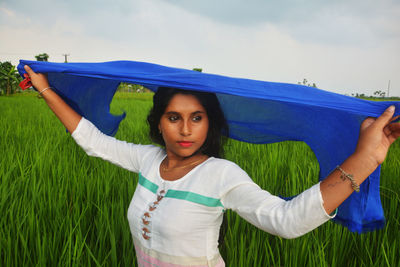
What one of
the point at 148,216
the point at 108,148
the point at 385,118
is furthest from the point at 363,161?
the point at 108,148

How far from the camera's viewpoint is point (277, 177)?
2.01m

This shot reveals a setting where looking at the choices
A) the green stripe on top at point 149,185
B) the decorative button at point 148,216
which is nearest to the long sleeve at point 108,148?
the green stripe on top at point 149,185

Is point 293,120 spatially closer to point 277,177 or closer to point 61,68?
point 61,68

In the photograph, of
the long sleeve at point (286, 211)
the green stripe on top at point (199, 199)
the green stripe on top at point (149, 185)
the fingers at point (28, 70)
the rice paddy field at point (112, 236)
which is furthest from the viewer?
the rice paddy field at point (112, 236)

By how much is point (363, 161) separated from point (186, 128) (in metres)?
0.47

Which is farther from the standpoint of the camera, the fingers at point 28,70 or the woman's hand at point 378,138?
the fingers at point 28,70

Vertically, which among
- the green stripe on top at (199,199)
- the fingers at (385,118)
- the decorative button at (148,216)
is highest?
the fingers at (385,118)

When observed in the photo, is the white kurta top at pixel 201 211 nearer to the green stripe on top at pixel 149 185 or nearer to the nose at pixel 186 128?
the green stripe on top at pixel 149 185

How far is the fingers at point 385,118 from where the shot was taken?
70cm

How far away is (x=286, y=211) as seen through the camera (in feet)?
2.04

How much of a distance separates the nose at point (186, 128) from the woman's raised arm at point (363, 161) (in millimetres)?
390

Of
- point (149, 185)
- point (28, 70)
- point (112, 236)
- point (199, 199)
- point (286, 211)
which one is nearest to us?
point (286, 211)

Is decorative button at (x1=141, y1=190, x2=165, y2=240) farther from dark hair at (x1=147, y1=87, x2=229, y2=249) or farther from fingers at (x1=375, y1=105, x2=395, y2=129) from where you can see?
fingers at (x1=375, y1=105, x2=395, y2=129)

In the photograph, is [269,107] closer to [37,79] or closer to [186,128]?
[186,128]
